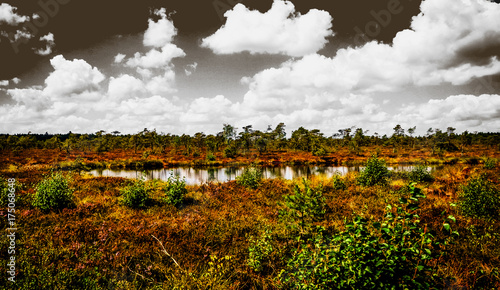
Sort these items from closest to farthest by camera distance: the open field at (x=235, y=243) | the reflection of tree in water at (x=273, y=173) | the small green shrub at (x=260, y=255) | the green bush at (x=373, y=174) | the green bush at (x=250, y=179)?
1. the open field at (x=235, y=243)
2. the small green shrub at (x=260, y=255)
3. the green bush at (x=373, y=174)
4. the green bush at (x=250, y=179)
5. the reflection of tree in water at (x=273, y=173)

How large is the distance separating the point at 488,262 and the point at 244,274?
5.19 metres

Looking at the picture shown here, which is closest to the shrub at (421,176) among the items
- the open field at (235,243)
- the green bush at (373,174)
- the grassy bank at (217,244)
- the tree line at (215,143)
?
the green bush at (373,174)

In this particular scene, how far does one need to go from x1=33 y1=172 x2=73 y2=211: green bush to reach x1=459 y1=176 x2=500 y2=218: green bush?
15.1m

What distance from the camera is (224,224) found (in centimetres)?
769

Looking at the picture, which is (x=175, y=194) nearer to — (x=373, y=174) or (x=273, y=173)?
(x=373, y=174)

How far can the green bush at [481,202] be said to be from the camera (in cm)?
764

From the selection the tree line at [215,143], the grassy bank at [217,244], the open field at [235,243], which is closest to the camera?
the open field at [235,243]

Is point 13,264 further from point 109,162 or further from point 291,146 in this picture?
point 291,146

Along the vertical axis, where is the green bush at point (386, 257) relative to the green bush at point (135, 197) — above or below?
above

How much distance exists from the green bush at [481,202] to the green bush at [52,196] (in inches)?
594

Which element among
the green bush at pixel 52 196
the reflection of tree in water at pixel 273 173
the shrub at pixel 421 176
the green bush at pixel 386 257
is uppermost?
the green bush at pixel 386 257

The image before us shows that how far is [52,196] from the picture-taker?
917 centimetres

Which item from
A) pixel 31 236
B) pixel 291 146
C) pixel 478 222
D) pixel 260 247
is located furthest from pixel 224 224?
pixel 291 146

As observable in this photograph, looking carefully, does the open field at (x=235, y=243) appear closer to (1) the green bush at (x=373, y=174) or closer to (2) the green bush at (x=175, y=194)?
(2) the green bush at (x=175, y=194)
